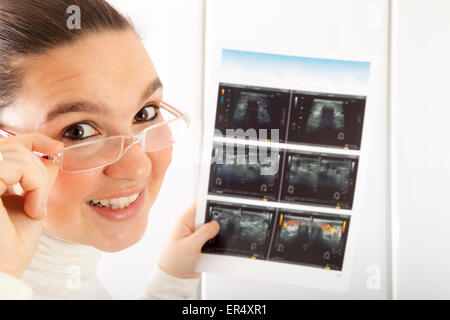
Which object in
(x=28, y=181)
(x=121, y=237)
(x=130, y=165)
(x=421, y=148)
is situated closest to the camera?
(x=28, y=181)

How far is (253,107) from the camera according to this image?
934 mm

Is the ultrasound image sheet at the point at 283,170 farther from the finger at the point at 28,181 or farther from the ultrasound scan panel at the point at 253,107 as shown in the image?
the finger at the point at 28,181

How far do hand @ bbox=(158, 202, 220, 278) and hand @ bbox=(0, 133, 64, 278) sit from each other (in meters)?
0.37

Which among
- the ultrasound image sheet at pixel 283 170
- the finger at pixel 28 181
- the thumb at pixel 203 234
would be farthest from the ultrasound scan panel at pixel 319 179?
the finger at pixel 28 181

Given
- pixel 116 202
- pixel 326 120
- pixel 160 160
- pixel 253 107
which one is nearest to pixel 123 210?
pixel 116 202

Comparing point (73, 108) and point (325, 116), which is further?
point (325, 116)

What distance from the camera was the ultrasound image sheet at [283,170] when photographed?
3.06ft

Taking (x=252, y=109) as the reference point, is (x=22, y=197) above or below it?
below

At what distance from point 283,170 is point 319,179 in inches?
3.2

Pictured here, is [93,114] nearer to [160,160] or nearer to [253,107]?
[160,160]

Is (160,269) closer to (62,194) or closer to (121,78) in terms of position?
(62,194)

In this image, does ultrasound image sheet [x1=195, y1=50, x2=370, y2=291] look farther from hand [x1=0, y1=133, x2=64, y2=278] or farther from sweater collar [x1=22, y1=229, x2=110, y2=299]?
hand [x1=0, y1=133, x2=64, y2=278]

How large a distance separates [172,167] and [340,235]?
0.43m
